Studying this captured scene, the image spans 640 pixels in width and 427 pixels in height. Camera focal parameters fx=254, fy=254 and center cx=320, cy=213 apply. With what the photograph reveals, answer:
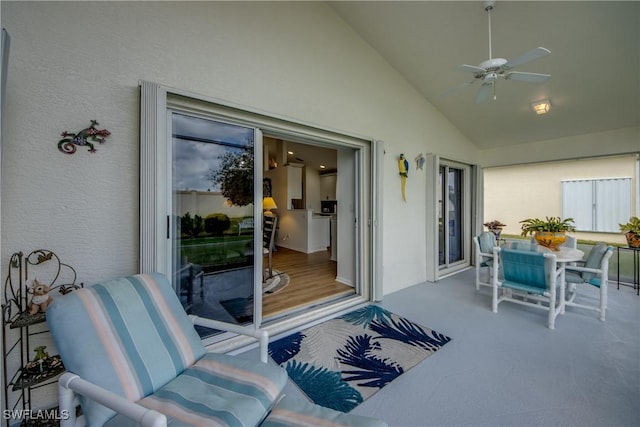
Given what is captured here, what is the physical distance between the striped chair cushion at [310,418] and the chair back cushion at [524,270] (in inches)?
105

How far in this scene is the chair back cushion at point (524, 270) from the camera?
8.88 ft

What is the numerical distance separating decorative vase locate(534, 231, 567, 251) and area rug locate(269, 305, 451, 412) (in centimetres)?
199

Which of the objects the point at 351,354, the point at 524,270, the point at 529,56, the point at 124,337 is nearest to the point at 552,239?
the point at 524,270

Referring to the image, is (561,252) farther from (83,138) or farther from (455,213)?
(83,138)

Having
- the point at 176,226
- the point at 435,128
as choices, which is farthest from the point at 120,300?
the point at 435,128

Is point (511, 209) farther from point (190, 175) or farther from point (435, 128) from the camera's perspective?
point (190, 175)

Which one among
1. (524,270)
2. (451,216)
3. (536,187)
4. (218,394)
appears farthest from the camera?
(536,187)

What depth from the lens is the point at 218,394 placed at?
1192 mm

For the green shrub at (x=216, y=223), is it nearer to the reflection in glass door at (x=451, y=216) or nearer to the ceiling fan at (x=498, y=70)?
the ceiling fan at (x=498, y=70)

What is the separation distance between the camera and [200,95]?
6.64 feet

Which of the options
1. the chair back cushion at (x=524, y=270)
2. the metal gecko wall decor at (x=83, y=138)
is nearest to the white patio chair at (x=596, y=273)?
the chair back cushion at (x=524, y=270)

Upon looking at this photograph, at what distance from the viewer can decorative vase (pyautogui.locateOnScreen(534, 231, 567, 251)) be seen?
10.4ft

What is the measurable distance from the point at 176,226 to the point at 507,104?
4757 millimetres

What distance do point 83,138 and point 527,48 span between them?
4374 mm
